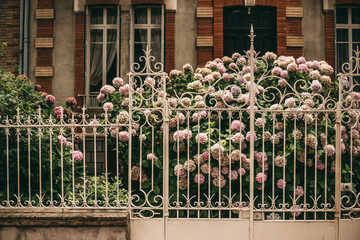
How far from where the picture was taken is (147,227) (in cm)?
596

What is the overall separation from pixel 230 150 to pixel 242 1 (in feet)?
22.2

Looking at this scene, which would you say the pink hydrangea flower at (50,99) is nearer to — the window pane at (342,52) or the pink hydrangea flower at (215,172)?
the pink hydrangea flower at (215,172)

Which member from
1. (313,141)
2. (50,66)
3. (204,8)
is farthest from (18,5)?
(313,141)

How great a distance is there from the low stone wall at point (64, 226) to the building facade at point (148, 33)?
20.4ft

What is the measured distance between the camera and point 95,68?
12141mm

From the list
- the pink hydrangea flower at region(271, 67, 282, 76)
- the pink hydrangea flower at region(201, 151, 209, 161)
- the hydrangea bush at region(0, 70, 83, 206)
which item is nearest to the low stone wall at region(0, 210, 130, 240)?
the hydrangea bush at region(0, 70, 83, 206)

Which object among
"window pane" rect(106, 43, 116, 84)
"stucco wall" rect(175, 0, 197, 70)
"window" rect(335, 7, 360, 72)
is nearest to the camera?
"stucco wall" rect(175, 0, 197, 70)

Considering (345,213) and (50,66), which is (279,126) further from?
(50,66)

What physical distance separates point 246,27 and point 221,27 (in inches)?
26.8

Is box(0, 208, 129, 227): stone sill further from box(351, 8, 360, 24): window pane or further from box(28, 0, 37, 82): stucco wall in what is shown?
box(351, 8, 360, 24): window pane

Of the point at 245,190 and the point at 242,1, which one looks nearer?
the point at 245,190

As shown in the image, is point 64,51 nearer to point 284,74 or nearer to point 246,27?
point 246,27

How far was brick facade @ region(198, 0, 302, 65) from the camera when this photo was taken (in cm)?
1180

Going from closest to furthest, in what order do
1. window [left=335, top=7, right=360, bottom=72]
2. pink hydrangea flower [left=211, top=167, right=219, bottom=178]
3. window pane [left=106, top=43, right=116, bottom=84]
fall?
pink hydrangea flower [left=211, top=167, right=219, bottom=178] → window [left=335, top=7, right=360, bottom=72] → window pane [left=106, top=43, right=116, bottom=84]
